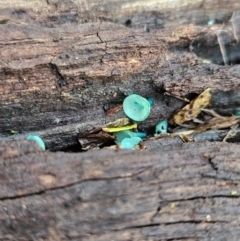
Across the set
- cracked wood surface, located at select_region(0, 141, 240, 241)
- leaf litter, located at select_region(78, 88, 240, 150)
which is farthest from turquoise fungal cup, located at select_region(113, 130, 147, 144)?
cracked wood surface, located at select_region(0, 141, 240, 241)

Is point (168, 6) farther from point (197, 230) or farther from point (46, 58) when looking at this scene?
point (197, 230)

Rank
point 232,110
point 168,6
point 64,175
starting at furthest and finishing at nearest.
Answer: point 168,6, point 232,110, point 64,175

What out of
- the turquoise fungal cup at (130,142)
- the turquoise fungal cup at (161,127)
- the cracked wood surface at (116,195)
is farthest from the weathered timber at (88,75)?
the cracked wood surface at (116,195)

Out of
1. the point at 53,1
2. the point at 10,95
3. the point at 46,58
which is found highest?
the point at 53,1

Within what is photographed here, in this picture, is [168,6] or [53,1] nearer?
[53,1]

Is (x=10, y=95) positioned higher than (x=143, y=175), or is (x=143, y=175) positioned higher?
(x=10, y=95)

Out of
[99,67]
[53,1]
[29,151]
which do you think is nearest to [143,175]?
[29,151]

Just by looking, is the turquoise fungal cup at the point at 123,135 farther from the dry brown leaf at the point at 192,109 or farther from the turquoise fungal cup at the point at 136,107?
the dry brown leaf at the point at 192,109

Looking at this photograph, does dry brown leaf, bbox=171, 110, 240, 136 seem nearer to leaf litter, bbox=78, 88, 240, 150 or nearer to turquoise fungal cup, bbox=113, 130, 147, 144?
leaf litter, bbox=78, 88, 240, 150

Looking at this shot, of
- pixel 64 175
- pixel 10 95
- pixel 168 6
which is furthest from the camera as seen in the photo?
pixel 168 6
